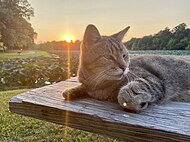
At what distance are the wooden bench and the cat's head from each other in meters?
0.11

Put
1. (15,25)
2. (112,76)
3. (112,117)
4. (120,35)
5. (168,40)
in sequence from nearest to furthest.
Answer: (112,117)
(112,76)
(120,35)
(168,40)
(15,25)

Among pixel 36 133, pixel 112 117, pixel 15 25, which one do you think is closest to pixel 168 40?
pixel 36 133

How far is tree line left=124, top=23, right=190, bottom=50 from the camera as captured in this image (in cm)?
211

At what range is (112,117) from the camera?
72 cm

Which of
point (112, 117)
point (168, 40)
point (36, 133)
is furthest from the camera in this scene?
point (168, 40)

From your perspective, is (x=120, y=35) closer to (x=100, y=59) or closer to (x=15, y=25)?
(x=100, y=59)

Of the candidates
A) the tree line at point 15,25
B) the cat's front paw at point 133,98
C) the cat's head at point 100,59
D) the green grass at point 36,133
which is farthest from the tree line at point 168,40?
the tree line at point 15,25

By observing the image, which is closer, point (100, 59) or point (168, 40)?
point (100, 59)

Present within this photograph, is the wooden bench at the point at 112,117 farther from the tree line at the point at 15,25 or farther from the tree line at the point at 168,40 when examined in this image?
the tree line at the point at 15,25

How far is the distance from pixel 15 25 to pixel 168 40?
36.5 feet

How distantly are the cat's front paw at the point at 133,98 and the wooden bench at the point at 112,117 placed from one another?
1.0 inches

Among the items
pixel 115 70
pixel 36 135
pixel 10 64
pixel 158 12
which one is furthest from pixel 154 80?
pixel 10 64

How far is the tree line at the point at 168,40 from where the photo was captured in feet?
6.91

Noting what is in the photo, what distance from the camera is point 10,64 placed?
7461 mm
